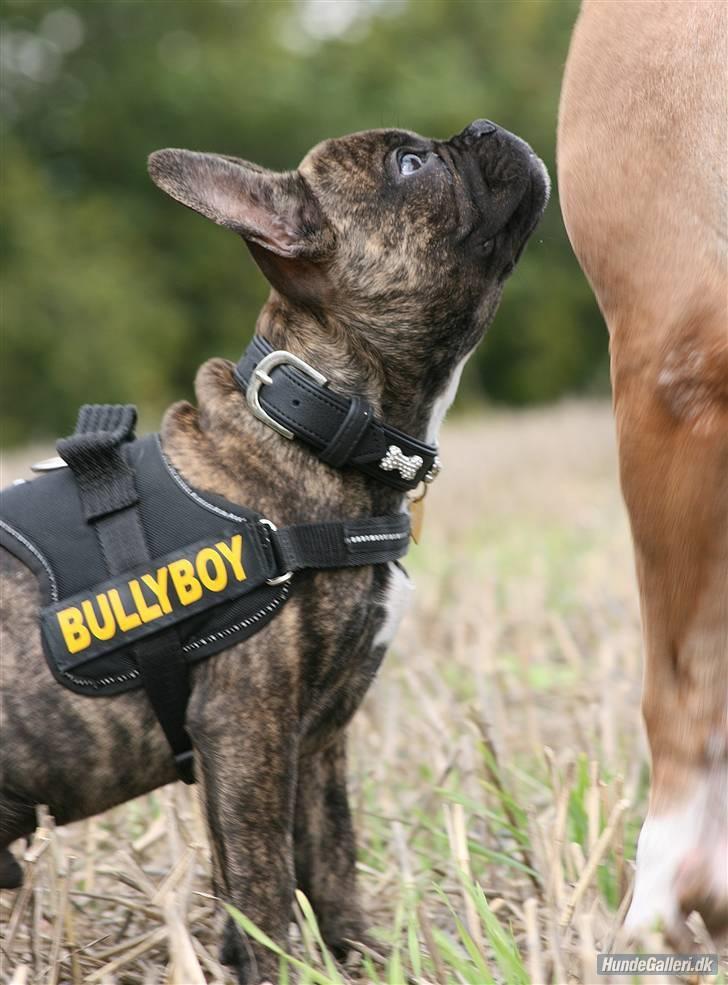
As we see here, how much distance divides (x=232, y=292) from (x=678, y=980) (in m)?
32.1

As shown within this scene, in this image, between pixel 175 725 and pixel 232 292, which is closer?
pixel 175 725

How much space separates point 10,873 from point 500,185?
1945mm

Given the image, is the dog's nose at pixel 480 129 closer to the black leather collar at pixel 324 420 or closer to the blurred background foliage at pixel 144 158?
the black leather collar at pixel 324 420

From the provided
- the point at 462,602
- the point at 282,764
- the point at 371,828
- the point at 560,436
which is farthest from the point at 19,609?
the point at 560,436

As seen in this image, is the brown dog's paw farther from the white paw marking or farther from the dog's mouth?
the dog's mouth

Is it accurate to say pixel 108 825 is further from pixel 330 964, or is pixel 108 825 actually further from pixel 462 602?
pixel 462 602

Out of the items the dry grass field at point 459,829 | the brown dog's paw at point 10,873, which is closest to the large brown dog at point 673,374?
the dry grass field at point 459,829

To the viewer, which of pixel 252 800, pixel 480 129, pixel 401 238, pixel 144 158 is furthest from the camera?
pixel 144 158

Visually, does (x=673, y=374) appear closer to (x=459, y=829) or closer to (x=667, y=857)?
(x=667, y=857)

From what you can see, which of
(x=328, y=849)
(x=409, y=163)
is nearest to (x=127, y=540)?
(x=328, y=849)

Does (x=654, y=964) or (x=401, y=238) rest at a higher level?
(x=401, y=238)

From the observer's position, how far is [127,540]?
10.3ft

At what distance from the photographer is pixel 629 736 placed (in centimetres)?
454

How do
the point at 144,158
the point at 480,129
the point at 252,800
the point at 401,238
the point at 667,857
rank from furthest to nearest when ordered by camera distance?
1. the point at 144,158
2. the point at 480,129
3. the point at 401,238
4. the point at 252,800
5. the point at 667,857
